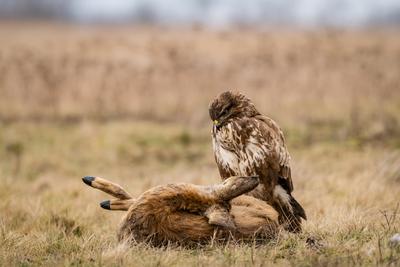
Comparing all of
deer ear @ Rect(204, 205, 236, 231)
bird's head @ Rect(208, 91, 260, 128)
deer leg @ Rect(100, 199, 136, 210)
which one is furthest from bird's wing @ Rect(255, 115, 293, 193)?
deer leg @ Rect(100, 199, 136, 210)

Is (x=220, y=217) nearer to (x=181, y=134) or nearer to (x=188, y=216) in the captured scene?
(x=188, y=216)

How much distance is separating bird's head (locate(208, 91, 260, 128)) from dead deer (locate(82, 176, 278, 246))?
2.88 feet

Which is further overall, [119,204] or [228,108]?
[228,108]

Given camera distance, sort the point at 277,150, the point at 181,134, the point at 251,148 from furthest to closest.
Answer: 1. the point at 181,134
2. the point at 277,150
3. the point at 251,148

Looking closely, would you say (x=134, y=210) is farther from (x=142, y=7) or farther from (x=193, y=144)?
(x=142, y=7)

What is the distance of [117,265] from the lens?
4.33 m

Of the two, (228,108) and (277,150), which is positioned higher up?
(228,108)

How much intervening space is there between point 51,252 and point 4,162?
22.8 feet

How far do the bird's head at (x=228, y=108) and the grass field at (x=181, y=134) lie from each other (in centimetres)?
119

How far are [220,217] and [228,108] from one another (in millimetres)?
1268

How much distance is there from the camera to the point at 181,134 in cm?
1309

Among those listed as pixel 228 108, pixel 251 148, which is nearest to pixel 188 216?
pixel 251 148

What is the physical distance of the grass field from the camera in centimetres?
494

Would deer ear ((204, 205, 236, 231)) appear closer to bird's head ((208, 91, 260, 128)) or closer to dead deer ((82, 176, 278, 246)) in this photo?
dead deer ((82, 176, 278, 246))
